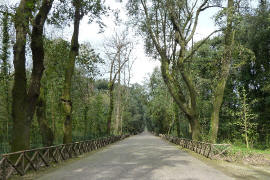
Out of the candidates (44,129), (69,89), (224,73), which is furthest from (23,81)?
(224,73)

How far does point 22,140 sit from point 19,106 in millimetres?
1262

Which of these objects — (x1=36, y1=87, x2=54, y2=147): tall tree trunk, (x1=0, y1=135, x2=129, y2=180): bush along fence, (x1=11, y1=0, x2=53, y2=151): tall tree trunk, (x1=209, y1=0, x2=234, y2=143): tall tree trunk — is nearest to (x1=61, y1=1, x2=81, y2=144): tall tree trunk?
(x1=36, y1=87, x2=54, y2=147): tall tree trunk

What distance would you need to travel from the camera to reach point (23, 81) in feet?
30.9

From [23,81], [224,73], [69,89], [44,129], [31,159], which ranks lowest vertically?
[31,159]

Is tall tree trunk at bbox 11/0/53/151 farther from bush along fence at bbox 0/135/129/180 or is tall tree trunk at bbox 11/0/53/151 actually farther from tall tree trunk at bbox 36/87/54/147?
tall tree trunk at bbox 36/87/54/147

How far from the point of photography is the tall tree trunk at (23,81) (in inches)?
357

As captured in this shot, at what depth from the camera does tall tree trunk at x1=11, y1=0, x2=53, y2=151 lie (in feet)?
29.8

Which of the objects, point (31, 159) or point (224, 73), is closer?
point (31, 159)

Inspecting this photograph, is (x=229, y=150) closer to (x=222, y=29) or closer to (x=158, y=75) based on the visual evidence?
(x=222, y=29)

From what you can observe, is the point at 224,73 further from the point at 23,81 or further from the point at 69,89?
the point at 23,81

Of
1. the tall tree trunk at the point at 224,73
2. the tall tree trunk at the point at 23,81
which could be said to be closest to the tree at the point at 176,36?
the tall tree trunk at the point at 224,73

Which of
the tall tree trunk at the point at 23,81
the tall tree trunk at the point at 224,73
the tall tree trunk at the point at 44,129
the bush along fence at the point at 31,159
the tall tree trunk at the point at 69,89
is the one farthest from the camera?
the tall tree trunk at the point at 224,73

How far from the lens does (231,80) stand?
2819 cm

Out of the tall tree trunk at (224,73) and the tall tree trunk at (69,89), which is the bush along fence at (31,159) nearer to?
the tall tree trunk at (69,89)
